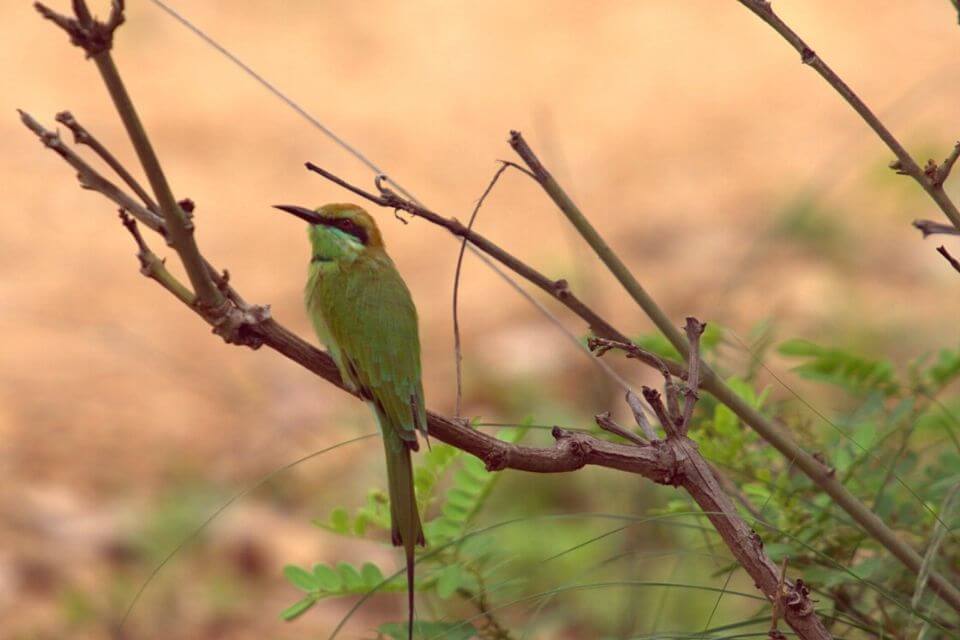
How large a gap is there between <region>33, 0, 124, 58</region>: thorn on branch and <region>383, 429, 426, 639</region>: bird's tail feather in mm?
736

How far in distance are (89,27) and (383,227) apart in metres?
5.30

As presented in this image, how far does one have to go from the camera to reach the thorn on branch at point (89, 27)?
125 centimetres

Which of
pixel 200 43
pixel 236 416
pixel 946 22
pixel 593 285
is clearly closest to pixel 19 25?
pixel 200 43

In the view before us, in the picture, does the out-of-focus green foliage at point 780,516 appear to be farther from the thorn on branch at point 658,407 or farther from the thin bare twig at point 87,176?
the thin bare twig at point 87,176

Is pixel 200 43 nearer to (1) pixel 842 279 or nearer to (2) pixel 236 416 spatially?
(2) pixel 236 416

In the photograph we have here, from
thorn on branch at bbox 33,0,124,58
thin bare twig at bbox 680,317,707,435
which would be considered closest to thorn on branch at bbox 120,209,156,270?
thorn on branch at bbox 33,0,124,58

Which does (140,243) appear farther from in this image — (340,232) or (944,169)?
(944,169)

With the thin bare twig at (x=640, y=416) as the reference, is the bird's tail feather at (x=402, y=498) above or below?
above

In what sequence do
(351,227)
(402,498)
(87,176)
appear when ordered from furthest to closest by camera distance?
(351,227) < (402,498) < (87,176)

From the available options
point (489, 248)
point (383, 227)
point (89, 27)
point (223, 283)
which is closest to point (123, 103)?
point (89, 27)

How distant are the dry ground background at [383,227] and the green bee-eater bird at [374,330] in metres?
1.46

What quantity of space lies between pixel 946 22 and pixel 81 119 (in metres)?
5.62

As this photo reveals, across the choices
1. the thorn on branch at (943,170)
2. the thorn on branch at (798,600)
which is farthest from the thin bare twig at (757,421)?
the thorn on branch at (943,170)

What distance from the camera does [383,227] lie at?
21.5 ft
